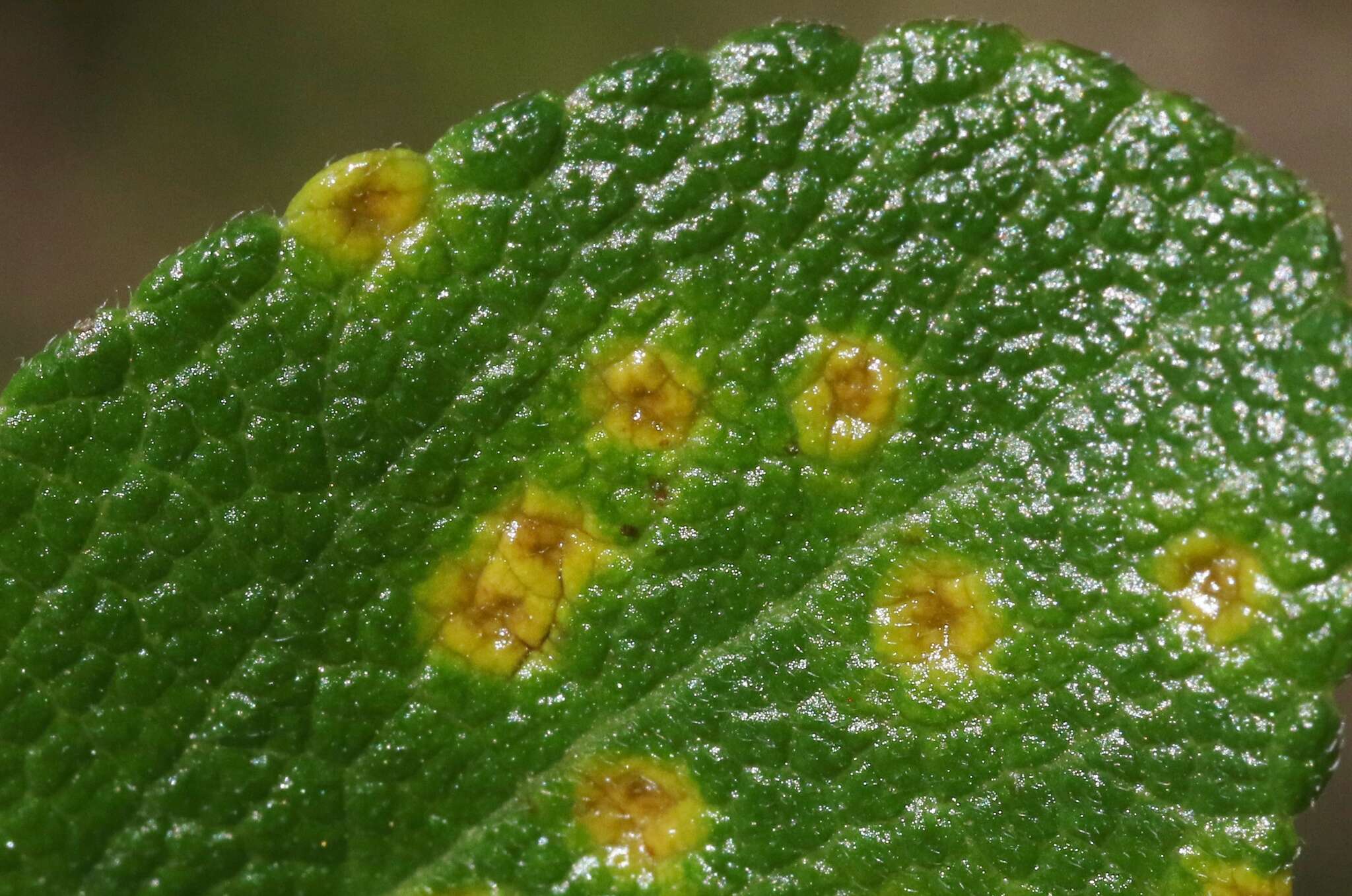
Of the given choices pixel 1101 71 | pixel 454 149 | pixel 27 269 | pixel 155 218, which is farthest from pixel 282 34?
pixel 1101 71

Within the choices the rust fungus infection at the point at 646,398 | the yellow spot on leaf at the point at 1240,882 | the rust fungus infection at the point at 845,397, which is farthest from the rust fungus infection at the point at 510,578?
the yellow spot on leaf at the point at 1240,882

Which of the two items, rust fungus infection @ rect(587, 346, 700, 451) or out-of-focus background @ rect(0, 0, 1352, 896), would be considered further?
out-of-focus background @ rect(0, 0, 1352, 896)

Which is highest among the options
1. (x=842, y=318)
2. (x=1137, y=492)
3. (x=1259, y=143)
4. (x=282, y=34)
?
(x=282, y=34)

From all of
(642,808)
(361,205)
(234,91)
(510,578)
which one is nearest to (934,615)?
(642,808)

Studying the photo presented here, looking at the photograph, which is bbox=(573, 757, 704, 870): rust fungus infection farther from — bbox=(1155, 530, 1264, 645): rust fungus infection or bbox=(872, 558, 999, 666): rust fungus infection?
bbox=(1155, 530, 1264, 645): rust fungus infection

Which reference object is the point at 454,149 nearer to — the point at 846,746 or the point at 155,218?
the point at 846,746

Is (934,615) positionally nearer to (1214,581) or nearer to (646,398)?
(1214,581)

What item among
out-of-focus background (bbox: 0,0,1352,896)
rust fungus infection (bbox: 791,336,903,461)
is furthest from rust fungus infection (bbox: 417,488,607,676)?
out-of-focus background (bbox: 0,0,1352,896)

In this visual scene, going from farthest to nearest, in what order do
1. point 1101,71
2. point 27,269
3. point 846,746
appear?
point 27,269 → point 846,746 → point 1101,71
